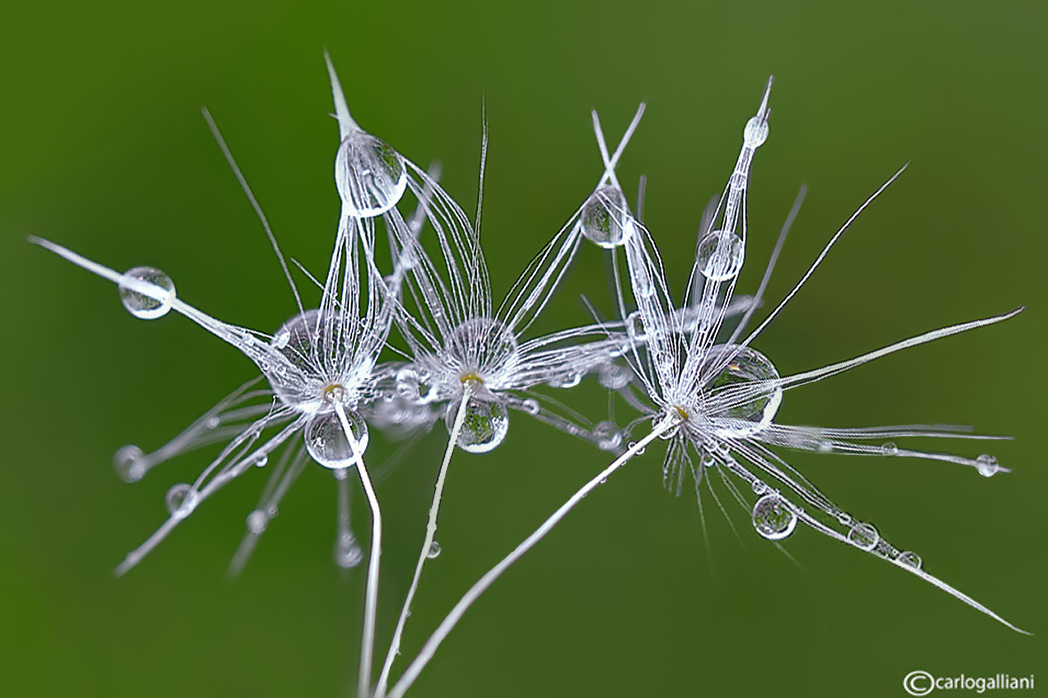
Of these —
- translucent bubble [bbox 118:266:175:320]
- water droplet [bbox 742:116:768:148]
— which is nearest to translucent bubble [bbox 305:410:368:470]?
translucent bubble [bbox 118:266:175:320]

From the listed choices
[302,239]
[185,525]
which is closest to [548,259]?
[302,239]

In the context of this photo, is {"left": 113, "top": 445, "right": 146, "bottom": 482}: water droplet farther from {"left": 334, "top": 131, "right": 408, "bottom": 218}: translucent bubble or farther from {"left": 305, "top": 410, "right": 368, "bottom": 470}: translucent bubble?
{"left": 334, "top": 131, "right": 408, "bottom": 218}: translucent bubble

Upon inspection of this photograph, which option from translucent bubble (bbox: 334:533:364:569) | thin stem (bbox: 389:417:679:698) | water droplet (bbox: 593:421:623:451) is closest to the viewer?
thin stem (bbox: 389:417:679:698)

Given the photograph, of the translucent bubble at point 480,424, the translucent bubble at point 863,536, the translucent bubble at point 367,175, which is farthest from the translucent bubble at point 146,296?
the translucent bubble at point 863,536

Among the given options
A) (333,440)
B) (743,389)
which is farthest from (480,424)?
(743,389)

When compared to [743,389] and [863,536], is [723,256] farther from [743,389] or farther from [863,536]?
[863,536]

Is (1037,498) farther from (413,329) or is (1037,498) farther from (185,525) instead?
(185,525)
